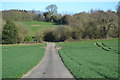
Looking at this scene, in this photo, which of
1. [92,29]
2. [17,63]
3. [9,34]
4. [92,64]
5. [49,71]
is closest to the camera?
[49,71]

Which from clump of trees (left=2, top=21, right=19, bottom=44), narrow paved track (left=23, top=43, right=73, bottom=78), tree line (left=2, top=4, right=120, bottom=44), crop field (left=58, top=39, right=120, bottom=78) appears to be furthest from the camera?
tree line (left=2, top=4, right=120, bottom=44)

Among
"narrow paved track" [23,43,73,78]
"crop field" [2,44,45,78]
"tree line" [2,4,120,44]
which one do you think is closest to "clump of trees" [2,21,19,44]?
"tree line" [2,4,120,44]

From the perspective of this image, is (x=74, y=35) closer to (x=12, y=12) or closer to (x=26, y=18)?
(x=12, y=12)

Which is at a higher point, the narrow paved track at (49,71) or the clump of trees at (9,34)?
the clump of trees at (9,34)

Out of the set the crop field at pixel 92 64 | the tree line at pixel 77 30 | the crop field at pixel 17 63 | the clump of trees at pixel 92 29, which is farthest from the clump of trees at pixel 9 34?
the crop field at pixel 92 64

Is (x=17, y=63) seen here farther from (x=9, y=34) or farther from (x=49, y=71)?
(x=9, y=34)

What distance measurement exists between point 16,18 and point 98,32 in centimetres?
3997

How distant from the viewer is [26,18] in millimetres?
115125

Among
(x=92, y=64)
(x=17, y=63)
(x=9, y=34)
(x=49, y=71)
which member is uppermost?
(x=9, y=34)

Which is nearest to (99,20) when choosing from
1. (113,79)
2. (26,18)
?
(26,18)

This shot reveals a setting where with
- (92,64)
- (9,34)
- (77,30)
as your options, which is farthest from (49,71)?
(77,30)

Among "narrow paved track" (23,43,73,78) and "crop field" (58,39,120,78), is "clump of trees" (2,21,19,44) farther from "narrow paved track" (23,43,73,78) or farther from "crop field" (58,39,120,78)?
"narrow paved track" (23,43,73,78)

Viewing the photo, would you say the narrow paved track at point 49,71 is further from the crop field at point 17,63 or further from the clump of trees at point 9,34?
the clump of trees at point 9,34

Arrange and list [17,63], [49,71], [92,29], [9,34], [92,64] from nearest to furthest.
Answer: [49,71]
[92,64]
[17,63]
[9,34]
[92,29]
